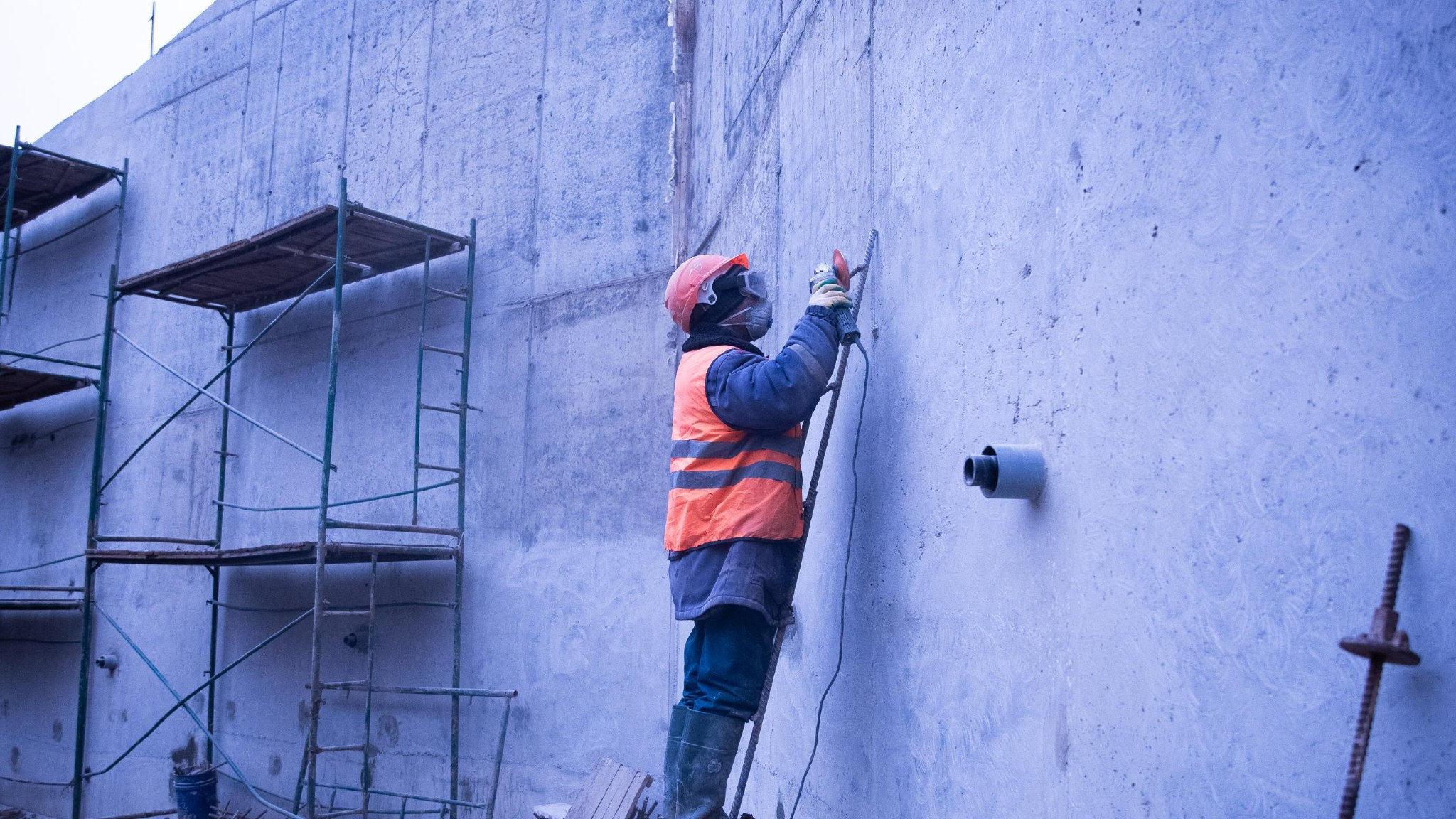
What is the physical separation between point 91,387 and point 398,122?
4.06 m

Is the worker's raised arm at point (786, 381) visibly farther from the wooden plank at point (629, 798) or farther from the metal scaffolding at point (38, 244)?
the metal scaffolding at point (38, 244)

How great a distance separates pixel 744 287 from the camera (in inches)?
129

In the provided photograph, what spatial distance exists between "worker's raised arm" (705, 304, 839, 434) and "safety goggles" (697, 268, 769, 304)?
39 cm

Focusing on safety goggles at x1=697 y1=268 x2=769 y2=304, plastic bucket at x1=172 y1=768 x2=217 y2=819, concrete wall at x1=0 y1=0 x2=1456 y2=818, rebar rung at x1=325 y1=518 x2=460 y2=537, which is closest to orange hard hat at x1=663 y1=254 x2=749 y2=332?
safety goggles at x1=697 y1=268 x2=769 y2=304

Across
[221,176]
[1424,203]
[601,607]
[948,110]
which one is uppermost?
[221,176]

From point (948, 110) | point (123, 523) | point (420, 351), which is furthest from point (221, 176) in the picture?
point (948, 110)

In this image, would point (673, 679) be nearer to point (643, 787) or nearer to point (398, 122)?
point (643, 787)

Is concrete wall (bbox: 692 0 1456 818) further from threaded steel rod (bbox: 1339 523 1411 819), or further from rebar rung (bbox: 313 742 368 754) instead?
rebar rung (bbox: 313 742 368 754)

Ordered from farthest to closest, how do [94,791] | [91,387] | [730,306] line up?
1. [91,387]
2. [94,791]
3. [730,306]

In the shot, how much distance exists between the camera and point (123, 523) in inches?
344

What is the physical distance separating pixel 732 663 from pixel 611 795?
82.0 inches

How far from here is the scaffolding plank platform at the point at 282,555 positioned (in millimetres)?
6090

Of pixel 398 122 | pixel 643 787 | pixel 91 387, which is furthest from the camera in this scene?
pixel 91 387

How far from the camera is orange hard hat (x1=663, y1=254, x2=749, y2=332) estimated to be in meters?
3.22
